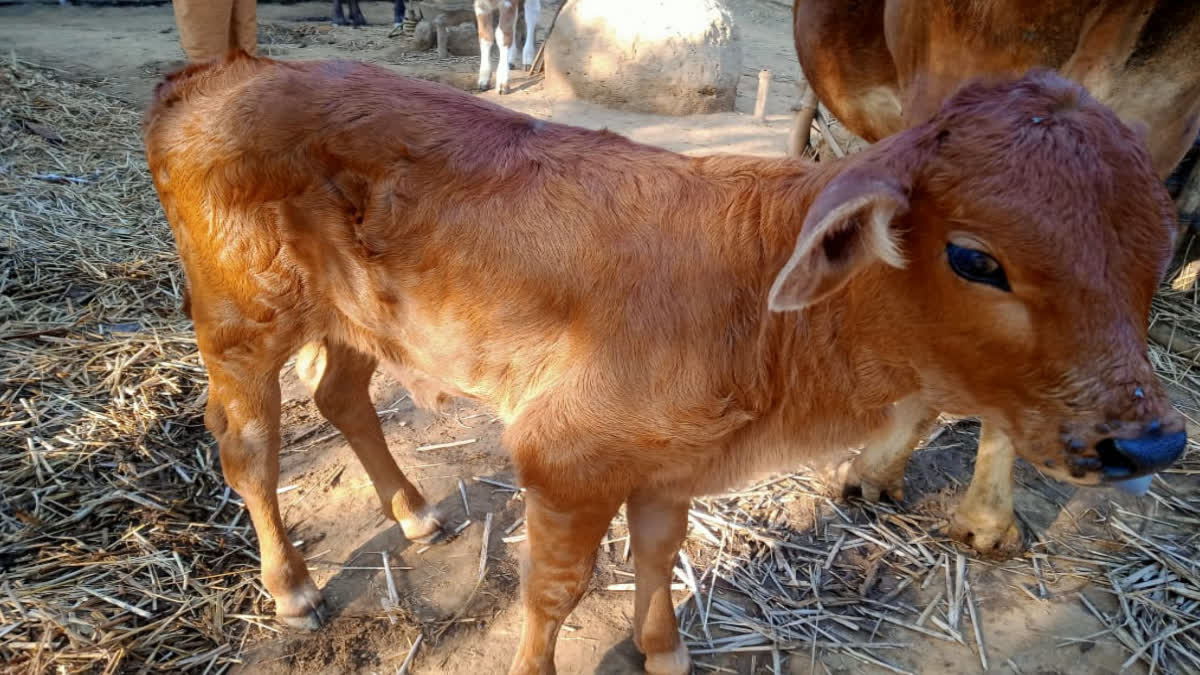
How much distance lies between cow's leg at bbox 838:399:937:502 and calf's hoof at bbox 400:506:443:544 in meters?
1.92

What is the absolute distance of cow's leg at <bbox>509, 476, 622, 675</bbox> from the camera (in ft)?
7.32

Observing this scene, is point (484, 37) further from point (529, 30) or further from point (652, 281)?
point (652, 281)

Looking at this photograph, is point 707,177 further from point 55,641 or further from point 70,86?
point 70,86

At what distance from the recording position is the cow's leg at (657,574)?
105 inches

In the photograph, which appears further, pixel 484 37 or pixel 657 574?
pixel 484 37

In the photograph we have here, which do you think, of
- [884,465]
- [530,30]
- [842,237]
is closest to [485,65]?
[530,30]

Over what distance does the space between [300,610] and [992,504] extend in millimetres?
2910

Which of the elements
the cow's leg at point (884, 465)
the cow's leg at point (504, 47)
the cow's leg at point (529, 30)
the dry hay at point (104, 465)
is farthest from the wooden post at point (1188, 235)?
the cow's leg at point (529, 30)

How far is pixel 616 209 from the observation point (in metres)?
2.23

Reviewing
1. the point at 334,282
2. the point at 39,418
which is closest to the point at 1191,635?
the point at 334,282

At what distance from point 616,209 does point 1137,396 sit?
132cm

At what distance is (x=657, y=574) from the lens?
2.76 meters

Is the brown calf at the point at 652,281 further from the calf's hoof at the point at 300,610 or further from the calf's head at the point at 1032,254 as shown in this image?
the calf's hoof at the point at 300,610

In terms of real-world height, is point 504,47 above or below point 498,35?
below
